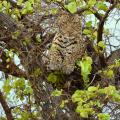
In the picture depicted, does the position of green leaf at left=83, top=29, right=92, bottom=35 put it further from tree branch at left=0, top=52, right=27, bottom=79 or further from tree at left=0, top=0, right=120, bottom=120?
tree branch at left=0, top=52, right=27, bottom=79

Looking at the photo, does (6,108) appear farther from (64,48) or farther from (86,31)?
(86,31)

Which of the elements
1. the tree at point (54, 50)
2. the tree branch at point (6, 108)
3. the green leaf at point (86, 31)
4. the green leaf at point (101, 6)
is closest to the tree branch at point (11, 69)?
the tree at point (54, 50)

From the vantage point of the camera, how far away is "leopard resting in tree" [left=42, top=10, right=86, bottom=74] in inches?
133

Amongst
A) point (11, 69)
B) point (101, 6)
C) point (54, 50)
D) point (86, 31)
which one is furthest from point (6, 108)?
point (101, 6)

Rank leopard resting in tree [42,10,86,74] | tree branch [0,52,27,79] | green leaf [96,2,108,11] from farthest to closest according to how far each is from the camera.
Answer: tree branch [0,52,27,79], leopard resting in tree [42,10,86,74], green leaf [96,2,108,11]

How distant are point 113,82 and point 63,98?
1.20 feet

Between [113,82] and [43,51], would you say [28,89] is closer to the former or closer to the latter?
[43,51]

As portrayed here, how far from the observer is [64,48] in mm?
3410

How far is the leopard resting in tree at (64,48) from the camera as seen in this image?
338 centimetres

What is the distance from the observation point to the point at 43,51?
3.38 m

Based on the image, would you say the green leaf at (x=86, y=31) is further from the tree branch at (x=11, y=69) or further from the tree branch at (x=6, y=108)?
the tree branch at (x=6, y=108)

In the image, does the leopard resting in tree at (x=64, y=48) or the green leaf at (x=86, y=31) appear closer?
the green leaf at (x=86, y=31)

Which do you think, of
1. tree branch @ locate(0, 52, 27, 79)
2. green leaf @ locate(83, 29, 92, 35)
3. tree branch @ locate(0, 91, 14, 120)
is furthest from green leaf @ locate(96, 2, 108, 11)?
tree branch @ locate(0, 91, 14, 120)

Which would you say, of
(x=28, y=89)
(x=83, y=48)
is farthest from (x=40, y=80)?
(x=83, y=48)
